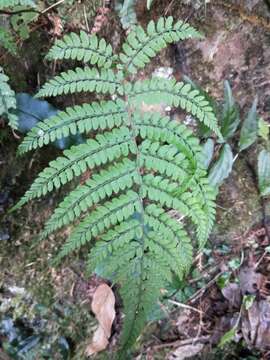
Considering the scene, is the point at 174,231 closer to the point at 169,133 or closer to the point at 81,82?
the point at 169,133

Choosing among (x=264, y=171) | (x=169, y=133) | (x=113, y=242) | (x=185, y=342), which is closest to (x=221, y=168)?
(x=264, y=171)

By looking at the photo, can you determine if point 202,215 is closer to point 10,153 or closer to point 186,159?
point 186,159

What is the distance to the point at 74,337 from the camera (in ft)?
8.73

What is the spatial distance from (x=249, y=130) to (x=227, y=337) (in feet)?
3.93

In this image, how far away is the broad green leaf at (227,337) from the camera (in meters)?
2.57

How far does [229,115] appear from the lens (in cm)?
239

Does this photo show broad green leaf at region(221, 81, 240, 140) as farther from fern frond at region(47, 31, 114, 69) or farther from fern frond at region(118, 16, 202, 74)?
fern frond at region(47, 31, 114, 69)

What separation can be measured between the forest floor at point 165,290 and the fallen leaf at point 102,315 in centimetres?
5

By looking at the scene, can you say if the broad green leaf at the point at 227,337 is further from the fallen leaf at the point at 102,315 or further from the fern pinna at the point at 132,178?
the fern pinna at the point at 132,178

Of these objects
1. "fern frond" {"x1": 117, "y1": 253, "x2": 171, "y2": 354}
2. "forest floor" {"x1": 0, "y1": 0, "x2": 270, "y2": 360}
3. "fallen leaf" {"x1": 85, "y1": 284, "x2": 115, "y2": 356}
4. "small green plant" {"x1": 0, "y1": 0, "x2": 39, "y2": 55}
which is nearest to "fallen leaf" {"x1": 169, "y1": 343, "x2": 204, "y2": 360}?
"forest floor" {"x1": 0, "y1": 0, "x2": 270, "y2": 360}

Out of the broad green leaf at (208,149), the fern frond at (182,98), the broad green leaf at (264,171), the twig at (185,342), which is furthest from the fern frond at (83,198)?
the twig at (185,342)

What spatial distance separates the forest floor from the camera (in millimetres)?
2592

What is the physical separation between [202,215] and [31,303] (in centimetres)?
138

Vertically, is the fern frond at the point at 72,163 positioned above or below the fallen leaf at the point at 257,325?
above
